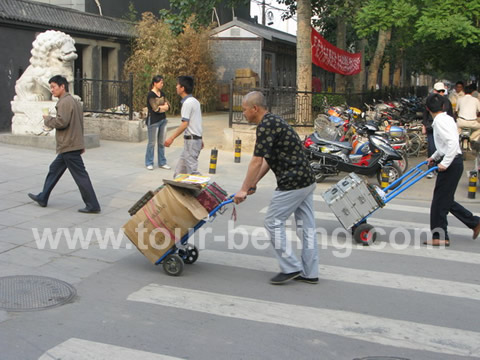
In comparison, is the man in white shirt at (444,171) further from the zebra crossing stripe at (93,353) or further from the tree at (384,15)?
the tree at (384,15)

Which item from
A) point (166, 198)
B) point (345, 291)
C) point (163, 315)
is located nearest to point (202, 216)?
point (166, 198)

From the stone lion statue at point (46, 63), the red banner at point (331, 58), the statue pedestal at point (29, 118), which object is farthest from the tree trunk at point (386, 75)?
the statue pedestal at point (29, 118)

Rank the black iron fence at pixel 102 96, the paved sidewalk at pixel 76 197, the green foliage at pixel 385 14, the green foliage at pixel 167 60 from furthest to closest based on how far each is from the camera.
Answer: the green foliage at pixel 167 60
the black iron fence at pixel 102 96
the green foliage at pixel 385 14
the paved sidewalk at pixel 76 197

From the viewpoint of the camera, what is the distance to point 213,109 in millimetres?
25266

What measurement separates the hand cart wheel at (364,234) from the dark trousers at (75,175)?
361 centimetres

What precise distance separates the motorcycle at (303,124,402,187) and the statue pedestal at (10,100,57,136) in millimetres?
6148

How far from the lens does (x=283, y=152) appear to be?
5.88m

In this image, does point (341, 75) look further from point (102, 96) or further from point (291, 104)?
point (102, 96)

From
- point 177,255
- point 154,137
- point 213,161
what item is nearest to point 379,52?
point 213,161

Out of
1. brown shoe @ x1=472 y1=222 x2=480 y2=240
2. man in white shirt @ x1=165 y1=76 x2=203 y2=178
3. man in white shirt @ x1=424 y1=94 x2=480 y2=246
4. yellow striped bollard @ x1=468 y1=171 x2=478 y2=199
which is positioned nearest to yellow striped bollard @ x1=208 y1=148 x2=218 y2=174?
man in white shirt @ x1=165 y1=76 x2=203 y2=178

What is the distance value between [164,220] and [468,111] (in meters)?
11.2

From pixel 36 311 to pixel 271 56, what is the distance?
75.7 feet

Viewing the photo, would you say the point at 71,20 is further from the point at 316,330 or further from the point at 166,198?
the point at 316,330

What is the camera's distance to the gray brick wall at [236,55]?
2578 cm
